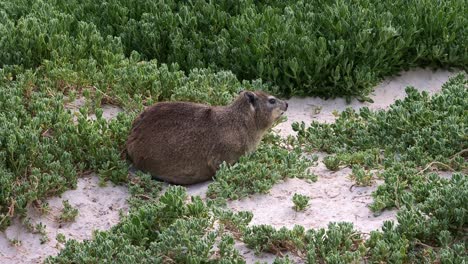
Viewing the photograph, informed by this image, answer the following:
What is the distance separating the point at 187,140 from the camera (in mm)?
7633

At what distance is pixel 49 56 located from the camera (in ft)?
30.5

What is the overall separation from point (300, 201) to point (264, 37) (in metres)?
2.98

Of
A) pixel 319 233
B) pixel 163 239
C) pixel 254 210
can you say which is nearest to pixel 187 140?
pixel 254 210

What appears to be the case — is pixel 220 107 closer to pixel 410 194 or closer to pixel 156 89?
pixel 156 89

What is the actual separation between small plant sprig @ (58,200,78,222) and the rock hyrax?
2.57ft

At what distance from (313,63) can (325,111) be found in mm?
525

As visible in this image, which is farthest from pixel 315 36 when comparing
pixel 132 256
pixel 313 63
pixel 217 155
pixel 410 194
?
pixel 132 256

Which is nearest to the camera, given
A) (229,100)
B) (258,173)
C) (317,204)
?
(317,204)

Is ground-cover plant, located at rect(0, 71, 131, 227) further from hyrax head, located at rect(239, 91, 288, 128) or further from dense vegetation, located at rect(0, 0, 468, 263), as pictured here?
hyrax head, located at rect(239, 91, 288, 128)

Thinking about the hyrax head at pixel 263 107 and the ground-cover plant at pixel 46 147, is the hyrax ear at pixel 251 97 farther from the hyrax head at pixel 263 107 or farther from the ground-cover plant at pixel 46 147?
the ground-cover plant at pixel 46 147

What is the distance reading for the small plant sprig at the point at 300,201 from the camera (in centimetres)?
689

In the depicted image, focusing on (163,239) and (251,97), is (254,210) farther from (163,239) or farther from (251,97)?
(251,97)

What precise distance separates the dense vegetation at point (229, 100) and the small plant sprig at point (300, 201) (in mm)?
16

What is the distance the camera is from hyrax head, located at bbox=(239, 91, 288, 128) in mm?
7957
